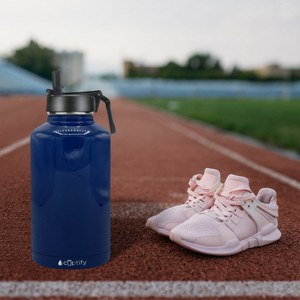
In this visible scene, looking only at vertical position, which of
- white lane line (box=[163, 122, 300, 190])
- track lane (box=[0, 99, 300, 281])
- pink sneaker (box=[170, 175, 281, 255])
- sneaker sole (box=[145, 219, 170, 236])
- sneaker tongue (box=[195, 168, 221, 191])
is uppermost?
sneaker tongue (box=[195, 168, 221, 191])

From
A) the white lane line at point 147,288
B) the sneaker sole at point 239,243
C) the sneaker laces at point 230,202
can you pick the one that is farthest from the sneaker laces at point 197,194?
the white lane line at point 147,288

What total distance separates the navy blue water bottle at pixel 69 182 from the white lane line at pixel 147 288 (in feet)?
0.60

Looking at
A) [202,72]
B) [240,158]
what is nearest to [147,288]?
[240,158]

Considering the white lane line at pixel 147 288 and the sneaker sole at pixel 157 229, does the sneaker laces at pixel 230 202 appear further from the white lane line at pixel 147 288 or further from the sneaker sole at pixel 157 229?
the white lane line at pixel 147 288

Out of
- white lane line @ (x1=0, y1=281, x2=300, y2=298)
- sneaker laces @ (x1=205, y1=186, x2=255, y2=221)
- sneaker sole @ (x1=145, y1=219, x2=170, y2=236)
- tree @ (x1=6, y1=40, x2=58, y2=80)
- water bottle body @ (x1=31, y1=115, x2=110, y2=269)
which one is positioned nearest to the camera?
white lane line @ (x1=0, y1=281, x2=300, y2=298)

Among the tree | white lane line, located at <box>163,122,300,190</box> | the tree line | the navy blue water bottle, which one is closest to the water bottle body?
the navy blue water bottle

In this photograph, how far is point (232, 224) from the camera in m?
1.99

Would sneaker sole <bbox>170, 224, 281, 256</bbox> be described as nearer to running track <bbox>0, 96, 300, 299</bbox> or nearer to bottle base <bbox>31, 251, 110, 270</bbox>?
running track <bbox>0, 96, 300, 299</bbox>

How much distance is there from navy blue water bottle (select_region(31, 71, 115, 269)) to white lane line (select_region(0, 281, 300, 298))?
7.2 inches

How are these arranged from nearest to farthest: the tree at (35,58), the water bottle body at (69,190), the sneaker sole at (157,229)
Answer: the water bottle body at (69,190), the sneaker sole at (157,229), the tree at (35,58)

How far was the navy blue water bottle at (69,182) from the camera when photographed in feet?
5.36

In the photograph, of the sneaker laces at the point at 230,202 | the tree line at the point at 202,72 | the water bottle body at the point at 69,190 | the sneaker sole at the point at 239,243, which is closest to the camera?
the water bottle body at the point at 69,190

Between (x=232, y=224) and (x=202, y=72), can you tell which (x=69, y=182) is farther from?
(x=202, y=72)

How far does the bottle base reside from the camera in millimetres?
1706
